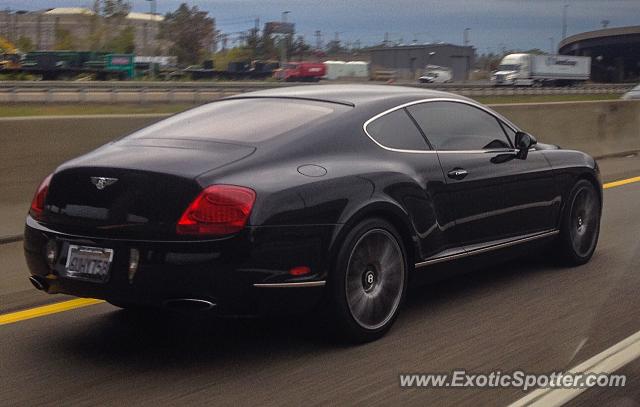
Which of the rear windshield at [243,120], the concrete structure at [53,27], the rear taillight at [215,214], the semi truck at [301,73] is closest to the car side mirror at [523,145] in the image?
the rear windshield at [243,120]

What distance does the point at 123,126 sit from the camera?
32.9 ft

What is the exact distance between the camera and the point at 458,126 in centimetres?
683

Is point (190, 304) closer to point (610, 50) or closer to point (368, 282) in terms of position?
point (368, 282)

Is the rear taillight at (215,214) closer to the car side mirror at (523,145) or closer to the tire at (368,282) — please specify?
the tire at (368,282)

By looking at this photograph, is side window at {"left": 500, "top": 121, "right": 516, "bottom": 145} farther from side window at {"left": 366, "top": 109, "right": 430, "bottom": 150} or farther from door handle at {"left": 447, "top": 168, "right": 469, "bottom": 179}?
side window at {"left": 366, "top": 109, "right": 430, "bottom": 150}

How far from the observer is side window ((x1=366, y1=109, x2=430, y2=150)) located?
6.10 m

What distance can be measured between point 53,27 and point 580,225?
306 feet

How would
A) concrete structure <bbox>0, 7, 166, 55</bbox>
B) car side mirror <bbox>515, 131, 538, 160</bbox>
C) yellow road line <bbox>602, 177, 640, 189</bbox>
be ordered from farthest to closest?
concrete structure <bbox>0, 7, 166, 55</bbox>, yellow road line <bbox>602, 177, 640, 189</bbox>, car side mirror <bbox>515, 131, 538, 160</bbox>

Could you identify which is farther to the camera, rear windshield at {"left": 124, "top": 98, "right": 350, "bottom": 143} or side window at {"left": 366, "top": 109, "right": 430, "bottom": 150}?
side window at {"left": 366, "top": 109, "right": 430, "bottom": 150}

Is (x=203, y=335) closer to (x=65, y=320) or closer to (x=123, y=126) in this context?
(x=65, y=320)

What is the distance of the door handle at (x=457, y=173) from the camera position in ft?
21.0

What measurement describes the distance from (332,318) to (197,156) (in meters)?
1.18

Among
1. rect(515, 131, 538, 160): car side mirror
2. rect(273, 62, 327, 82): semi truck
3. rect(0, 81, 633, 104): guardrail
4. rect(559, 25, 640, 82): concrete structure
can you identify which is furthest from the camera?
rect(559, 25, 640, 82): concrete structure

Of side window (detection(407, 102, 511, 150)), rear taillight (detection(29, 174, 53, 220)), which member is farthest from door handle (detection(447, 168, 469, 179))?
rear taillight (detection(29, 174, 53, 220))
